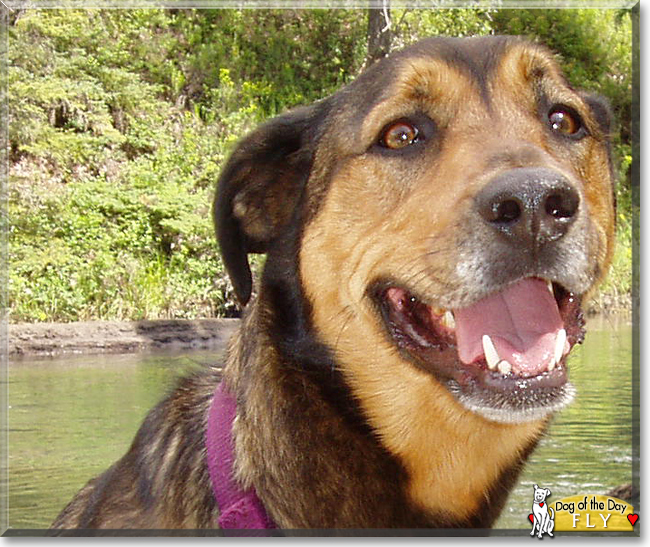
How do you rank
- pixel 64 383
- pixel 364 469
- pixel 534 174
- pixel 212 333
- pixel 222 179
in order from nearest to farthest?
1. pixel 534 174
2. pixel 364 469
3. pixel 222 179
4. pixel 64 383
5. pixel 212 333

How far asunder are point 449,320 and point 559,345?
1.06 ft

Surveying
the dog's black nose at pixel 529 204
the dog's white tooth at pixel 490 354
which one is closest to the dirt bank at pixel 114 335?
the dog's white tooth at pixel 490 354

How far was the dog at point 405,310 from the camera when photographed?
8.08 feet

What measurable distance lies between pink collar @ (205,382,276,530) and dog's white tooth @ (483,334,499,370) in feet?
2.47

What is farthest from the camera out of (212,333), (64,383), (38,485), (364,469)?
(212,333)

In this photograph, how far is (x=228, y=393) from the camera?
2.71m

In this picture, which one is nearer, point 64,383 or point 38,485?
point 38,485

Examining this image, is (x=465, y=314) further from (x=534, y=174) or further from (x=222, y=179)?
(x=222, y=179)

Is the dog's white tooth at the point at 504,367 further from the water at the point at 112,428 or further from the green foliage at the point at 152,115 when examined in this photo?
the green foliage at the point at 152,115

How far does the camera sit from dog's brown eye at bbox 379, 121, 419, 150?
2.73m

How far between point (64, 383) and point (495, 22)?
5.53 meters

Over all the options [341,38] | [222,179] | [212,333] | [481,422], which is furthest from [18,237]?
[481,422]

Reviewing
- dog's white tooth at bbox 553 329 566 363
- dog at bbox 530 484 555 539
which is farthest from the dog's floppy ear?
dog at bbox 530 484 555 539

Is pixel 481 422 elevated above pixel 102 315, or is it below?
above
